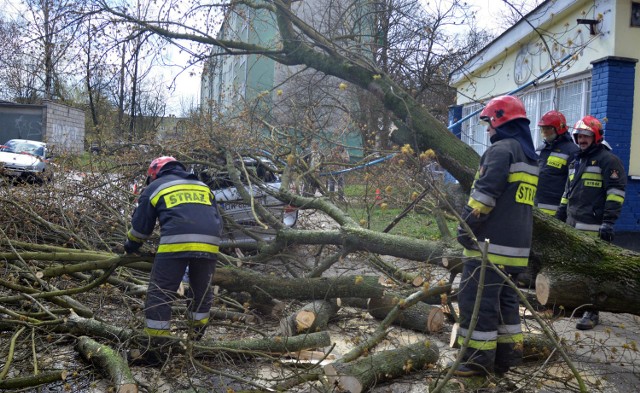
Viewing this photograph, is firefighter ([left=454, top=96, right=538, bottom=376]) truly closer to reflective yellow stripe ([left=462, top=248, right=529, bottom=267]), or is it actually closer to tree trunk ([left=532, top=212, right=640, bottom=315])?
reflective yellow stripe ([left=462, top=248, right=529, bottom=267])

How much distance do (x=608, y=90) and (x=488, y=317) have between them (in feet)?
19.7

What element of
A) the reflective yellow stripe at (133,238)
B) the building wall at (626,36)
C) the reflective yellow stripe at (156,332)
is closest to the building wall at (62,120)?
the building wall at (626,36)

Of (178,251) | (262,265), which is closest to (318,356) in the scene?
(178,251)

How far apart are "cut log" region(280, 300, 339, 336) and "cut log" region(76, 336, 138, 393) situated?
1.26 metres

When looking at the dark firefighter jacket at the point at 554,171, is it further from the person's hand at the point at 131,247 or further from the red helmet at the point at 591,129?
the person's hand at the point at 131,247

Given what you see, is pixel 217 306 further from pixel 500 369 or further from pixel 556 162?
pixel 556 162

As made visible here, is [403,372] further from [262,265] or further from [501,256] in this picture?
[262,265]

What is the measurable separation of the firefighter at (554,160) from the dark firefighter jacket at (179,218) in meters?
3.43

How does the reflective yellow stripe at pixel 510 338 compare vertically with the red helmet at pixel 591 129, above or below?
below

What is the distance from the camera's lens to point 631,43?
839cm

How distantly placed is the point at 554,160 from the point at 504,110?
2.21 meters


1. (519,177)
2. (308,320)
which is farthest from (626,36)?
(308,320)

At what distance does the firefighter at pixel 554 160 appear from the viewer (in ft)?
19.2

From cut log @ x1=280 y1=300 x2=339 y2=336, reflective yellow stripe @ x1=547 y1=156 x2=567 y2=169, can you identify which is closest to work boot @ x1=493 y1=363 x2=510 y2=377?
cut log @ x1=280 y1=300 x2=339 y2=336
